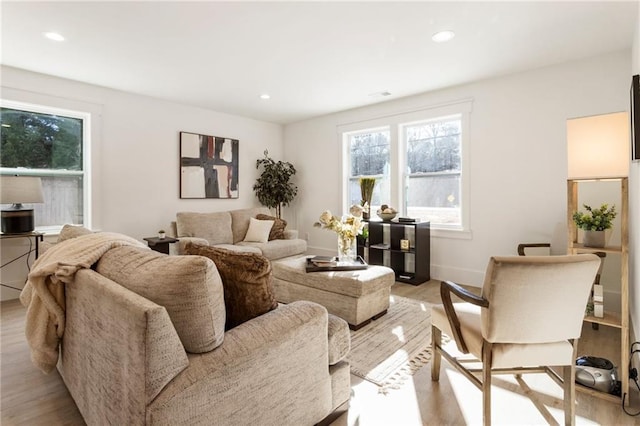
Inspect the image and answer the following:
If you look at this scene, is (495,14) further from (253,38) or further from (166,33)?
(166,33)

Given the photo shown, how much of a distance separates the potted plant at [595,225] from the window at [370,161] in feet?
9.87

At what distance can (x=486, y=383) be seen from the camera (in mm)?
1565

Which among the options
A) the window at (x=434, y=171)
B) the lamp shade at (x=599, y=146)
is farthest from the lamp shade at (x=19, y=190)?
the lamp shade at (x=599, y=146)

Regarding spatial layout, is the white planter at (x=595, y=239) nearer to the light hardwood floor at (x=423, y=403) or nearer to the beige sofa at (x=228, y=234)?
the light hardwood floor at (x=423, y=403)

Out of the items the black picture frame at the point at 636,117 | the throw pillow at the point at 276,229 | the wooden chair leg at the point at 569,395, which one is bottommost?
the wooden chair leg at the point at 569,395

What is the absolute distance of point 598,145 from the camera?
2020 mm

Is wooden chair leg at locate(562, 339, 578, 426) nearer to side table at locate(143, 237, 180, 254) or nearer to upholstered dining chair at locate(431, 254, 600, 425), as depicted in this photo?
upholstered dining chair at locate(431, 254, 600, 425)

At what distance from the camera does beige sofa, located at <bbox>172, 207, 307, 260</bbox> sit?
4535 mm

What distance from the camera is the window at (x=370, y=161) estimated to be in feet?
16.9

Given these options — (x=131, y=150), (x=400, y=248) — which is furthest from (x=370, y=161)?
(x=131, y=150)

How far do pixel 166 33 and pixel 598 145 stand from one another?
3.35 m

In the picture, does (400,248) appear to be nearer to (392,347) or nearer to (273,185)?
(392,347)

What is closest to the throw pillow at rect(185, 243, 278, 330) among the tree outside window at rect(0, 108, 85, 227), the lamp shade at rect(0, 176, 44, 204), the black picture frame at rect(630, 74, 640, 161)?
the black picture frame at rect(630, 74, 640, 161)

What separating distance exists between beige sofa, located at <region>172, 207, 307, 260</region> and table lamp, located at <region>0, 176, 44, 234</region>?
1.51 meters
